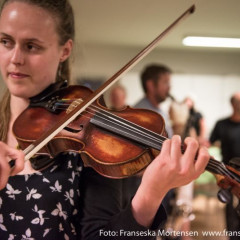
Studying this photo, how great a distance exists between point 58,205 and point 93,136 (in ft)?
0.45

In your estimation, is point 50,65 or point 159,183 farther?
point 50,65

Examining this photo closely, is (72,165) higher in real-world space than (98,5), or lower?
lower

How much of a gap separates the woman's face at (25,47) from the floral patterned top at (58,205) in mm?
156

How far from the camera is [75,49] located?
0.83 meters

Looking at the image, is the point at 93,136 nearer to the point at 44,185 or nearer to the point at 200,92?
the point at 44,185

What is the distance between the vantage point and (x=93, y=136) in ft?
2.10

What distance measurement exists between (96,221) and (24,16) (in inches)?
15.3

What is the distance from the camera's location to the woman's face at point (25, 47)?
2.02 ft

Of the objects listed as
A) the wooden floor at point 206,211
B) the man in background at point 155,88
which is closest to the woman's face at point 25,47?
the man in background at point 155,88

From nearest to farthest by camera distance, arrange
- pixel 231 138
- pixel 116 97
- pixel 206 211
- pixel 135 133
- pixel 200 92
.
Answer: pixel 135 133 < pixel 231 138 < pixel 206 211 < pixel 116 97 < pixel 200 92

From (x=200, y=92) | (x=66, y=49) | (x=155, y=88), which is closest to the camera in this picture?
(x=66, y=49)

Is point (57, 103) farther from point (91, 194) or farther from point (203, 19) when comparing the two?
point (203, 19)

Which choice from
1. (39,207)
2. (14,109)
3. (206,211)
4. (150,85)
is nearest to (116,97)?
(150,85)

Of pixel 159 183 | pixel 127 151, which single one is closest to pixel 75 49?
pixel 127 151
